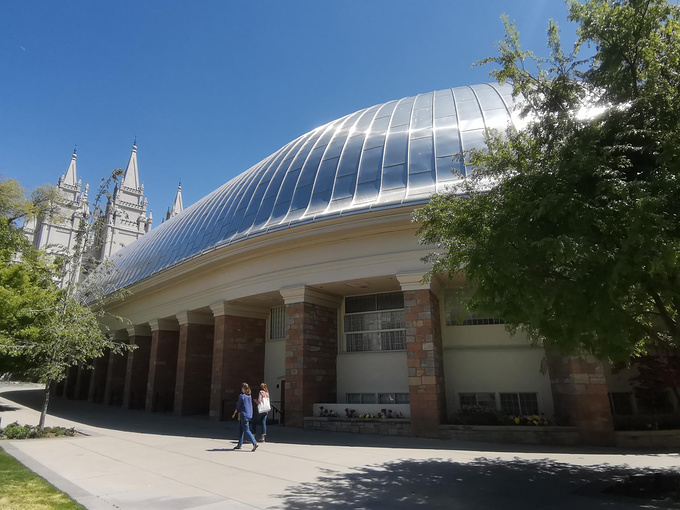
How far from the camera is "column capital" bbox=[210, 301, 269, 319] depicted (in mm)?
18094

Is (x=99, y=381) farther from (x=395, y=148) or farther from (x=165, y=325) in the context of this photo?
(x=395, y=148)

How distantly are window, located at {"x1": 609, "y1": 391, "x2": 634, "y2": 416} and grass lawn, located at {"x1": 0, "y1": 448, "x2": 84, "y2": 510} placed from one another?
1395 centimetres

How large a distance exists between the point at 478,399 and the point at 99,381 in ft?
89.9

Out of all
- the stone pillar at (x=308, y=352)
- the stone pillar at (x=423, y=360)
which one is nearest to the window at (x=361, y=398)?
the stone pillar at (x=308, y=352)

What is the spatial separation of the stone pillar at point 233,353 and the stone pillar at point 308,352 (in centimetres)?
375

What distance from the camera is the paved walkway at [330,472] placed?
6004 mm

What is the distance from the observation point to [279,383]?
1889cm

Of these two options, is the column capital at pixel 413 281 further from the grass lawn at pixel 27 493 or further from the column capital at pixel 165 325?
the column capital at pixel 165 325

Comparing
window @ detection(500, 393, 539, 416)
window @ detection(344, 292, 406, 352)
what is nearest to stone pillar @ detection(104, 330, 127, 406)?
window @ detection(344, 292, 406, 352)

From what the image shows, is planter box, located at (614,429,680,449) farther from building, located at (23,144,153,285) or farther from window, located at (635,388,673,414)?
building, located at (23,144,153,285)

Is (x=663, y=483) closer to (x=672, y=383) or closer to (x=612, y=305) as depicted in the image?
(x=612, y=305)

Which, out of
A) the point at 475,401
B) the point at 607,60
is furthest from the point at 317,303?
the point at 607,60

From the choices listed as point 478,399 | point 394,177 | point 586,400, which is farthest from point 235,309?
point 586,400

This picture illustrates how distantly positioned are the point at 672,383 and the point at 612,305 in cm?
781
